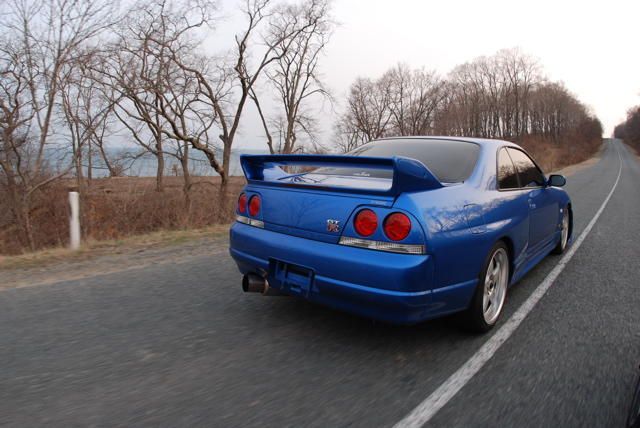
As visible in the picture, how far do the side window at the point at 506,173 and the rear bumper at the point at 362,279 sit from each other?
139 centimetres

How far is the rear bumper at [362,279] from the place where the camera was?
226 centimetres

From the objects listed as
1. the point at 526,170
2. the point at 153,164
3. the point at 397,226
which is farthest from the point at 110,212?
the point at 397,226

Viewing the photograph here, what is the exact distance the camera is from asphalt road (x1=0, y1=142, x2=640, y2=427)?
1.95 meters

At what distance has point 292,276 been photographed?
2621 mm

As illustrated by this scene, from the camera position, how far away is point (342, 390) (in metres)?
2.15

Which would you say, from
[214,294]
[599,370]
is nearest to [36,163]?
[214,294]

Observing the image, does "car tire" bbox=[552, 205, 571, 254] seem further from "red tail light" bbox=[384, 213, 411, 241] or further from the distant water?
the distant water

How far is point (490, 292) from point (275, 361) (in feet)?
5.66

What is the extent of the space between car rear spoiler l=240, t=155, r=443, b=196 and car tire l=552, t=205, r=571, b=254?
362 cm

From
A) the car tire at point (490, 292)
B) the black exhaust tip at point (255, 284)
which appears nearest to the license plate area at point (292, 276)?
the black exhaust tip at point (255, 284)

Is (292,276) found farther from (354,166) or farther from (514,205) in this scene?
(514,205)

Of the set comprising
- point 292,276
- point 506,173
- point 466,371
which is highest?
point 506,173

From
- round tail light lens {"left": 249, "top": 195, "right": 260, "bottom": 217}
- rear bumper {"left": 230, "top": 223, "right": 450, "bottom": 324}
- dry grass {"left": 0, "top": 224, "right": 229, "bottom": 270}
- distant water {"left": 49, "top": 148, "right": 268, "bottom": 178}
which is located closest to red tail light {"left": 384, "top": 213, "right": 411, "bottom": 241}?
rear bumper {"left": 230, "top": 223, "right": 450, "bottom": 324}

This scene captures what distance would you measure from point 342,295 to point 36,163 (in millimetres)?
11379
